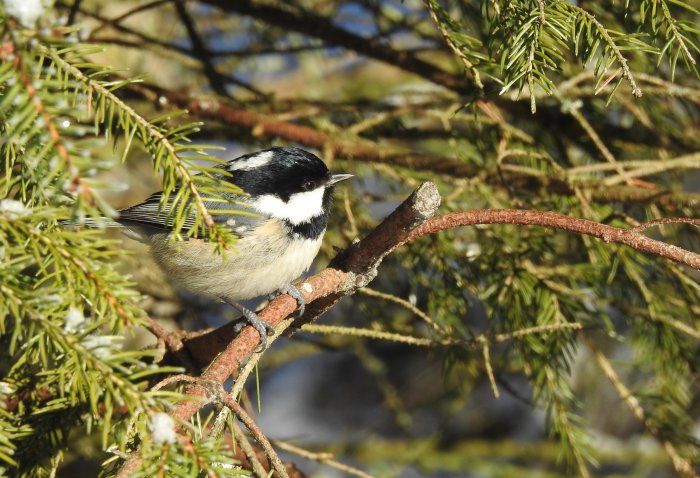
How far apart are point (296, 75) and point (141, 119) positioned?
12.7ft

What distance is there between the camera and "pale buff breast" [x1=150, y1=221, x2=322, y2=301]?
7.77 ft

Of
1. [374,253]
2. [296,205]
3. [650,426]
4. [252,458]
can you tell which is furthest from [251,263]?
[650,426]

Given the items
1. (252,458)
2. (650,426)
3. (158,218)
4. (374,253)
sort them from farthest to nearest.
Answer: (158,218), (650,426), (374,253), (252,458)

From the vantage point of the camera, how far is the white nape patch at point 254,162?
8.16 feet

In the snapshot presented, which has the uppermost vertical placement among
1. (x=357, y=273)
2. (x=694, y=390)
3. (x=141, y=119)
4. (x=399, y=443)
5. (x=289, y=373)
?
(x=141, y=119)

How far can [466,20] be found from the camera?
258 centimetres

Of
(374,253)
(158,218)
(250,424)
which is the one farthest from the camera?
(158,218)

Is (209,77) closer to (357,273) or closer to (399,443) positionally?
(357,273)

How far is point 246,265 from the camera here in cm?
237

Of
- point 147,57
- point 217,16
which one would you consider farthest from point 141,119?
point 147,57

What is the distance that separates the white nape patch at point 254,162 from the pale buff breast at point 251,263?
236 millimetres

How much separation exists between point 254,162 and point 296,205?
21 cm

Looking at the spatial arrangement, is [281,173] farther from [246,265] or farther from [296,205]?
[246,265]

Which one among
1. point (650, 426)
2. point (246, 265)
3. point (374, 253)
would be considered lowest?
point (650, 426)
